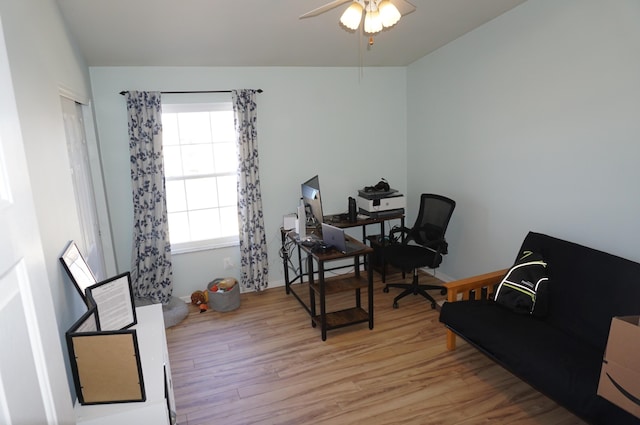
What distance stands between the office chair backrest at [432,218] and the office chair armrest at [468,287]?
735mm

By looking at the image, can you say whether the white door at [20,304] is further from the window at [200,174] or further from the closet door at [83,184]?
the window at [200,174]

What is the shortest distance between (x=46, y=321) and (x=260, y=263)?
318cm

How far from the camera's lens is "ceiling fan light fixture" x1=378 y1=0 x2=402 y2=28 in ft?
5.90

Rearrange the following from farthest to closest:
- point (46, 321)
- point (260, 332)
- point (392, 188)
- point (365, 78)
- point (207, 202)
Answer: point (392, 188)
point (365, 78)
point (207, 202)
point (260, 332)
point (46, 321)

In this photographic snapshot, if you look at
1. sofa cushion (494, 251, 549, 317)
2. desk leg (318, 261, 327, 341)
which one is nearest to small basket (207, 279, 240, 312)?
desk leg (318, 261, 327, 341)

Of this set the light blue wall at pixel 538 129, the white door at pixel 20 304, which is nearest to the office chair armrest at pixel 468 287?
the light blue wall at pixel 538 129

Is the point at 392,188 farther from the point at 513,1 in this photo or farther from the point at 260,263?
the point at 513,1

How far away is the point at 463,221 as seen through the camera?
3.84m

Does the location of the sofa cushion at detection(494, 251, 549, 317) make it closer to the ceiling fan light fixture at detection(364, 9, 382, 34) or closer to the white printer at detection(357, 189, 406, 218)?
the white printer at detection(357, 189, 406, 218)

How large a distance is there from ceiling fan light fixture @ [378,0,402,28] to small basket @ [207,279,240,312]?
9.37ft

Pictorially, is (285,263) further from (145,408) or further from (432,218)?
(145,408)

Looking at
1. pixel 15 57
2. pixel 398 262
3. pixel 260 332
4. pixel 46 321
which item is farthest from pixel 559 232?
pixel 15 57

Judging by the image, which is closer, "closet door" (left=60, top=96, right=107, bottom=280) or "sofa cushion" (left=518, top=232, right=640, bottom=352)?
"sofa cushion" (left=518, top=232, right=640, bottom=352)

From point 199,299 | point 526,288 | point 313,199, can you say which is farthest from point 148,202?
point 526,288
